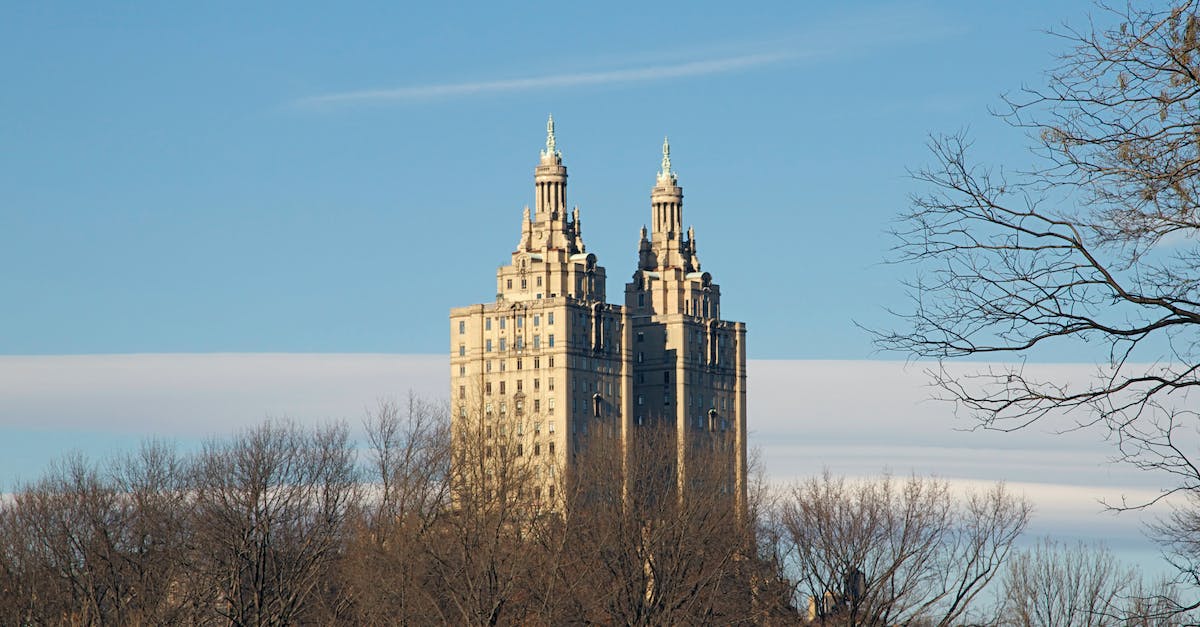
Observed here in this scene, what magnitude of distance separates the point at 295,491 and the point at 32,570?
1611 cm

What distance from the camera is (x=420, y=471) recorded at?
3871 inches

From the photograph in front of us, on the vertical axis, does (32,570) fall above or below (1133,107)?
below

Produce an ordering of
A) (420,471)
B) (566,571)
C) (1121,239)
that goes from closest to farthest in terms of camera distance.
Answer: (1121,239)
(566,571)
(420,471)

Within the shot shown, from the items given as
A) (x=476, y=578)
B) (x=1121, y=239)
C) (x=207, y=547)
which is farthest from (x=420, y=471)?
(x=1121, y=239)

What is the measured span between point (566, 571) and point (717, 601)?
7.76m

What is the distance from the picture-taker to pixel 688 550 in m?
90.6

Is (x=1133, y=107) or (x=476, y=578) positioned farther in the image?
(x=476, y=578)

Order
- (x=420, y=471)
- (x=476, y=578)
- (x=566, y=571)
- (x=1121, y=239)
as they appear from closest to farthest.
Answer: (x=1121, y=239)
(x=476, y=578)
(x=566, y=571)
(x=420, y=471)

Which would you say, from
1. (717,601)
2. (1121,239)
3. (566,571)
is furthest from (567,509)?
(1121,239)

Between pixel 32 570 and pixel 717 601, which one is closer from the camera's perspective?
pixel 717 601

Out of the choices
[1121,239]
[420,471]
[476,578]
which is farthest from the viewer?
[420,471]

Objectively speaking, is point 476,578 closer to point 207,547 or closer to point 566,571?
point 566,571

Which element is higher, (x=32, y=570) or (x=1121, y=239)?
(x=1121, y=239)

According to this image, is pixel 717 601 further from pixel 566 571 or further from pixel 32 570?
pixel 32 570
